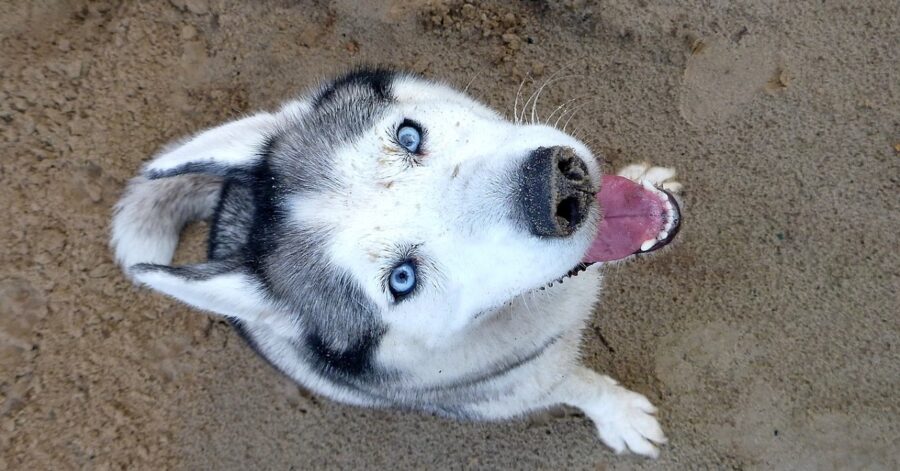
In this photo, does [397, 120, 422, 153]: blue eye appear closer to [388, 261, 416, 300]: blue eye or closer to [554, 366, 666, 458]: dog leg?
[388, 261, 416, 300]: blue eye

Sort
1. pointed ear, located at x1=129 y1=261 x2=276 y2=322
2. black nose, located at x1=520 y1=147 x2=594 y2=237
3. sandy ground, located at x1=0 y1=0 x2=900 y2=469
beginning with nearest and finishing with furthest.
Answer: black nose, located at x1=520 y1=147 x2=594 y2=237 < pointed ear, located at x1=129 y1=261 x2=276 y2=322 < sandy ground, located at x1=0 y1=0 x2=900 y2=469

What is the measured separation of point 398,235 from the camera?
68.0 inches

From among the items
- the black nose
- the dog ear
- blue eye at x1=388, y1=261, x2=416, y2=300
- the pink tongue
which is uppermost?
the black nose

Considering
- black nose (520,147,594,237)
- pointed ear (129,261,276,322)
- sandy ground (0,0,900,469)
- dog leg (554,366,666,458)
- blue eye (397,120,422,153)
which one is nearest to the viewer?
black nose (520,147,594,237)

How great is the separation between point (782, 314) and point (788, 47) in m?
1.31

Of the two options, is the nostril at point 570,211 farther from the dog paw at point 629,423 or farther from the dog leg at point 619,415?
the dog paw at point 629,423

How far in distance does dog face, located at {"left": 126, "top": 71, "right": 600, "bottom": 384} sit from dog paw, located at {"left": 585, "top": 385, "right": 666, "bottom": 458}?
3.99ft

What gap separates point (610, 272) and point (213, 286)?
1.90 metres

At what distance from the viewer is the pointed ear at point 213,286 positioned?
170 centimetres

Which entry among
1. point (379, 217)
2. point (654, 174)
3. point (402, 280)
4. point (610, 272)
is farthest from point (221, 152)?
point (654, 174)

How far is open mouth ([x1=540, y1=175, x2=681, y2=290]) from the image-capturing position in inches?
77.3

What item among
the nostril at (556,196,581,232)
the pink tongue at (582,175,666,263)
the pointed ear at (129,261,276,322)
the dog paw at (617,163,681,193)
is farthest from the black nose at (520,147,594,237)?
the dog paw at (617,163,681,193)

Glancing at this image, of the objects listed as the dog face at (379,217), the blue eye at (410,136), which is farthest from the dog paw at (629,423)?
the blue eye at (410,136)

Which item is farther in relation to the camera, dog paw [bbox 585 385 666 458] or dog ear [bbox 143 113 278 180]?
dog paw [bbox 585 385 666 458]
